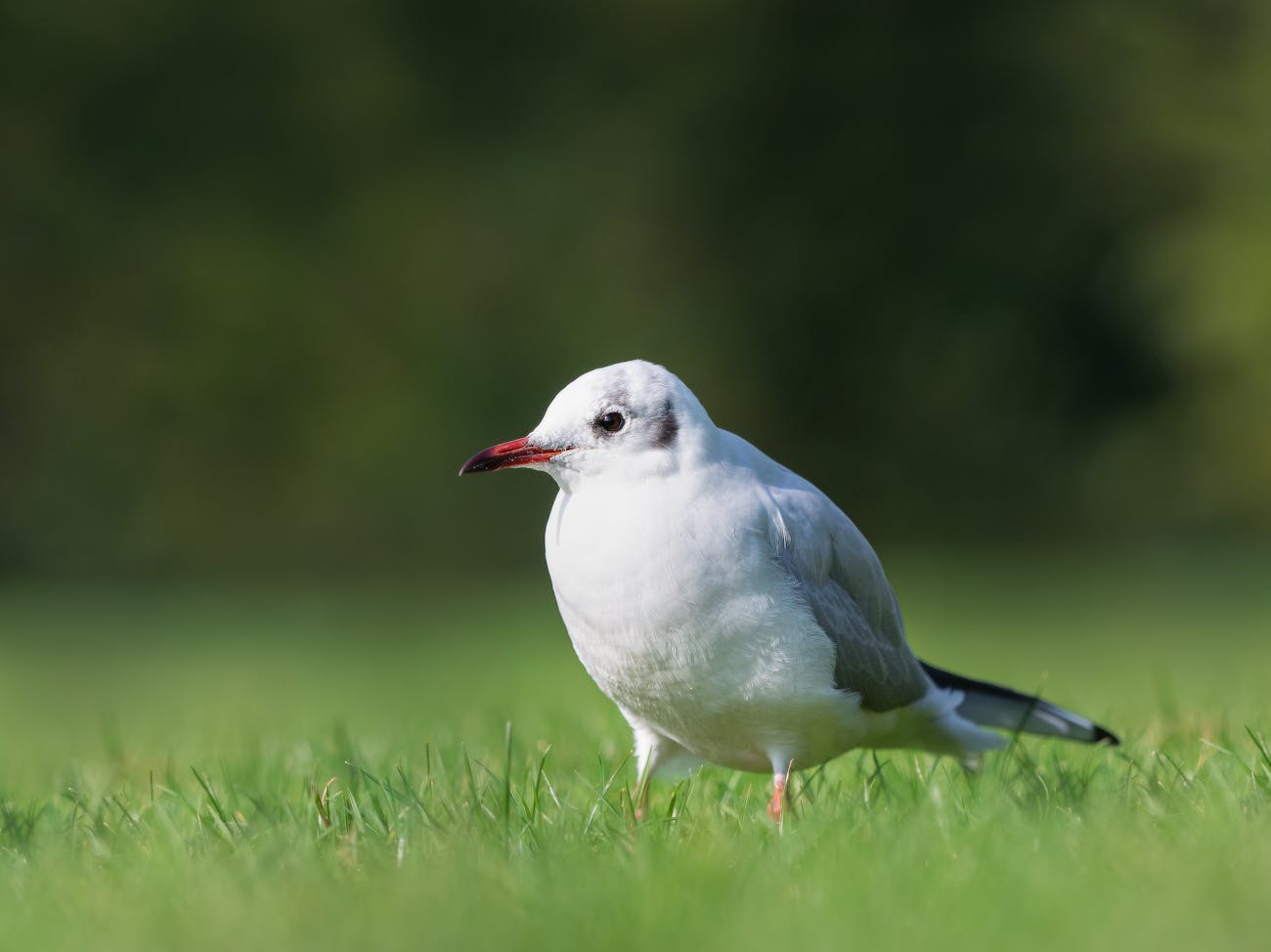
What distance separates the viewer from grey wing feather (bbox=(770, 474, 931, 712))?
12.3 feet

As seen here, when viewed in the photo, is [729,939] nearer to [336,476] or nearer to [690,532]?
[690,532]

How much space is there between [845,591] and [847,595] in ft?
0.04

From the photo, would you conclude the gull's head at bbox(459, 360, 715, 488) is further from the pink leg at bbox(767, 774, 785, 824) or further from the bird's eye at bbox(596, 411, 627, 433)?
the pink leg at bbox(767, 774, 785, 824)

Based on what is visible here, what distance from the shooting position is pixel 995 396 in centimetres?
1867

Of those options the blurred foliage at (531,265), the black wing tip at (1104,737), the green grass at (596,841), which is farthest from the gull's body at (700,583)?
the blurred foliage at (531,265)

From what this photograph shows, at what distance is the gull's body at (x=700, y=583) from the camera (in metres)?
3.54

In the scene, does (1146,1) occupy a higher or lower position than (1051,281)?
higher

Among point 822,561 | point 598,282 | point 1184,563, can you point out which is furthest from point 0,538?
point 822,561

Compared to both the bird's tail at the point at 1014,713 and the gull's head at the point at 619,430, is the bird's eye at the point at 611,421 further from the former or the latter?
the bird's tail at the point at 1014,713

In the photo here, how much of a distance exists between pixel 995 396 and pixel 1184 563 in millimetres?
4078

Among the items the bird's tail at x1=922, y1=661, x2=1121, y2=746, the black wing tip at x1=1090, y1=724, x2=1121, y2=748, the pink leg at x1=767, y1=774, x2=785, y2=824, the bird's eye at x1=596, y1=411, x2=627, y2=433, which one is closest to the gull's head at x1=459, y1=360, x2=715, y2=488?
the bird's eye at x1=596, y1=411, x2=627, y2=433

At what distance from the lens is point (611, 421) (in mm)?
3730

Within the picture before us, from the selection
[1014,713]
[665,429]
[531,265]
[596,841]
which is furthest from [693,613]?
[531,265]

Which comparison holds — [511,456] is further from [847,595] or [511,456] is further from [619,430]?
[847,595]
